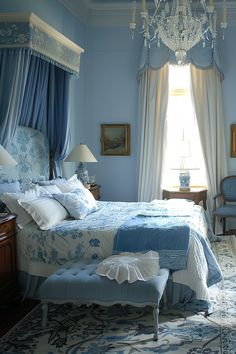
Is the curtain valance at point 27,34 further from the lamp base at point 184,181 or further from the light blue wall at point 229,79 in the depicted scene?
the light blue wall at point 229,79

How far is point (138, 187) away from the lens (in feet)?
24.2

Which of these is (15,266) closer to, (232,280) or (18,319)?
(18,319)

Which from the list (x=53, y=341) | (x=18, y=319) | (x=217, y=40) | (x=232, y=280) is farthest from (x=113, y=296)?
(x=217, y=40)

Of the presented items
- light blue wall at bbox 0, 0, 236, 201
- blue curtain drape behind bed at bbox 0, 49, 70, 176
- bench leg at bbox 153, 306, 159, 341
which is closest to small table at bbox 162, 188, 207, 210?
light blue wall at bbox 0, 0, 236, 201

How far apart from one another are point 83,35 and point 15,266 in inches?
179

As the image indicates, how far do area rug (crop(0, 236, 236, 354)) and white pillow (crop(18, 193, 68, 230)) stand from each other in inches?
31.1

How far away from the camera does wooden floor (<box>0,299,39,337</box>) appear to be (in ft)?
11.8

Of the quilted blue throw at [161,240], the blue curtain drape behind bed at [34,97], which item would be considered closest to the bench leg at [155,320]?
the quilted blue throw at [161,240]

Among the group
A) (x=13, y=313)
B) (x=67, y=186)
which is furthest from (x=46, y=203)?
(x=13, y=313)

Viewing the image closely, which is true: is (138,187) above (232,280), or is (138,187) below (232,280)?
above

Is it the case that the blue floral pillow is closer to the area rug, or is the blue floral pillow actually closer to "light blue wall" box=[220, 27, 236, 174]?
the area rug

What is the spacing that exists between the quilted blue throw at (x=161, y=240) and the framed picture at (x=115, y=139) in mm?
3438

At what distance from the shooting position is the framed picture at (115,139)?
24.3 feet

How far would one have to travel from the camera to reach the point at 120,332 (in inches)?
134
